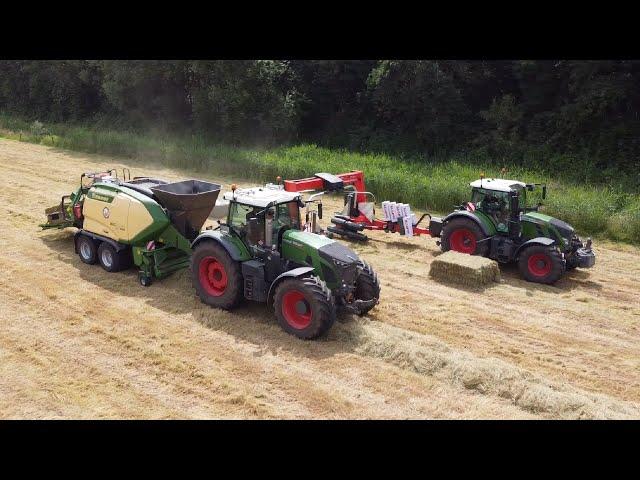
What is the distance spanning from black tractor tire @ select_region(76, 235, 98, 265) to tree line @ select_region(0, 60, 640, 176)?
58.9 feet

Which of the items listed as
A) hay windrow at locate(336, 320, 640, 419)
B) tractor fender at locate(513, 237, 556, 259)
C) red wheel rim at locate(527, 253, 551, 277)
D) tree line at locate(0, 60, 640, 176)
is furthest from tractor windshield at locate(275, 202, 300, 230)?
tree line at locate(0, 60, 640, 176)

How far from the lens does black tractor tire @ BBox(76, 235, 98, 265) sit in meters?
11.6

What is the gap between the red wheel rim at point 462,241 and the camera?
42.1 ft

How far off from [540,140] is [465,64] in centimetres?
571

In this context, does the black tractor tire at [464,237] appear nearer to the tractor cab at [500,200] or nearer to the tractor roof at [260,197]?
the tractor cab at [500,200]

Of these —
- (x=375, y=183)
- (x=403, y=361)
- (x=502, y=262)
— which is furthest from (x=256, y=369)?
(x=375, y=183)

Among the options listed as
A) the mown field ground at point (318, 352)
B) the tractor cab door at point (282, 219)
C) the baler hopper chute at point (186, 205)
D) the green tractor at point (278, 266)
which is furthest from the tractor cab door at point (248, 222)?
the baler hopper chute at point (186, 205)

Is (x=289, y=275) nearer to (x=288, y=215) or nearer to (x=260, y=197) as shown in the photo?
(x=288, y=215)

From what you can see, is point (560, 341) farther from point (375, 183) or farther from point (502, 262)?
point (375, 183)

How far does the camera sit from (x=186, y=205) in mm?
10711

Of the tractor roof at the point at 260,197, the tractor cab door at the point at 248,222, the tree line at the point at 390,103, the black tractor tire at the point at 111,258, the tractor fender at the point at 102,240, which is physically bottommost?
the black tractor tire at the point at 111,258

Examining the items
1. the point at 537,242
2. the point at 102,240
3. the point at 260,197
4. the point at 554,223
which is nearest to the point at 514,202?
the point at 554,223

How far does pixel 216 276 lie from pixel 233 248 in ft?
2.48

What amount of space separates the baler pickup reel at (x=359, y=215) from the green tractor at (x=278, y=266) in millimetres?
3579
